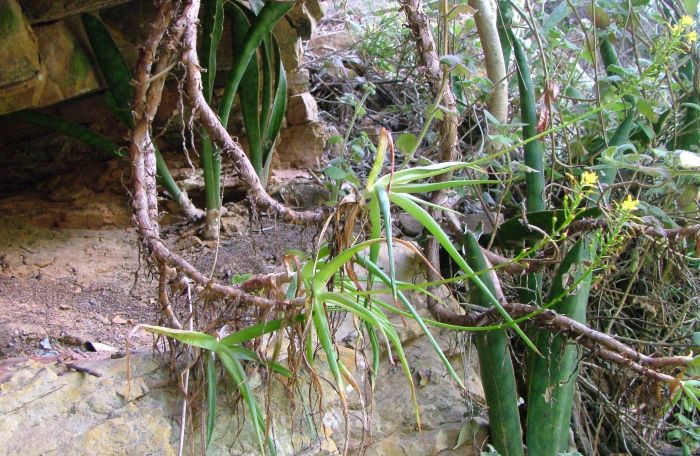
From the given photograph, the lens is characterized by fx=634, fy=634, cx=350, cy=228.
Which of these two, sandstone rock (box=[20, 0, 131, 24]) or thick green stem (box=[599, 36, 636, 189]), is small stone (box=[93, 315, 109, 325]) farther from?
thick green stem (box=[599, 36, 636, 189])

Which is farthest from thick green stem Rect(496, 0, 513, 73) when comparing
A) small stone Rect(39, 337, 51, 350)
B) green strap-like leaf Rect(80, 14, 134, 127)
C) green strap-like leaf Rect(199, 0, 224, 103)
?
small stone Rect(39, 337, 51, 350)

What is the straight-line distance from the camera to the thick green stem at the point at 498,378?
Result: 127 cm

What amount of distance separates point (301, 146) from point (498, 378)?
1.01 metres

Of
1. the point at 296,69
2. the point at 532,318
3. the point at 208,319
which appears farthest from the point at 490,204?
the point at 208,319

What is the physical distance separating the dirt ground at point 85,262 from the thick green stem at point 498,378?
0.38 metres

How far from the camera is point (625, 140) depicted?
4.98 ft

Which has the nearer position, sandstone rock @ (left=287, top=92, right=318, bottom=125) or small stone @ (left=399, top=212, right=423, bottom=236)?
small stone @ (left=399, top=212, right=423, bottom=236)

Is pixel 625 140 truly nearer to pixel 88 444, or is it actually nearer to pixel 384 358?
pixel 384 358

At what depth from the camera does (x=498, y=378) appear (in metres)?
1.27

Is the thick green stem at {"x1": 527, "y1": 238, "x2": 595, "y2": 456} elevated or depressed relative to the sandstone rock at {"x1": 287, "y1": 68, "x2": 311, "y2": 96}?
depressed

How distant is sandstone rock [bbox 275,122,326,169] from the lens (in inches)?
77.6

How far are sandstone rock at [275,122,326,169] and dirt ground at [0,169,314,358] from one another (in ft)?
0.80

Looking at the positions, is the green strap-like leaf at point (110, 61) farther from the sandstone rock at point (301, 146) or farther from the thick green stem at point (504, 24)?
Answer: the thick green stem at point (504, 24)

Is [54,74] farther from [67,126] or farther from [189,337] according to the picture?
[189,337]
